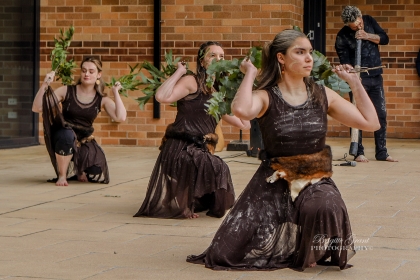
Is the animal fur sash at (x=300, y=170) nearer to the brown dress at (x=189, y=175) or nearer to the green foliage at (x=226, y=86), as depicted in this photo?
the green foliage at (x=226, y=86)

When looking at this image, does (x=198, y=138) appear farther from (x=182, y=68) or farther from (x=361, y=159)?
(x=361, y=159)

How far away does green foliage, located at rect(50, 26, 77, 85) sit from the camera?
10.5 metres

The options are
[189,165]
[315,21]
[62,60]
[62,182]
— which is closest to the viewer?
[189,165]

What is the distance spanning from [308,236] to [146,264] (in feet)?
3.36

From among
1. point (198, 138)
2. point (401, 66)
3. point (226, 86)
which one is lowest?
point (198, 138)

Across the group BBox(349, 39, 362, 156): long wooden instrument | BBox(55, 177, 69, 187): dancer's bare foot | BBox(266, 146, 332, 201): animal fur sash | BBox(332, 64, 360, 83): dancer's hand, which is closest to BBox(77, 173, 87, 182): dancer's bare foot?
BBox(55, 177, 69, 187): dancer's bare foot

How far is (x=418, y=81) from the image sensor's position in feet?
54.5

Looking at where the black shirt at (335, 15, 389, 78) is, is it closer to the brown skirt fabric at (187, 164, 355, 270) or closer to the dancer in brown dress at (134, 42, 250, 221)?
the dancer in brown dress at (134, 42, 250, 221)

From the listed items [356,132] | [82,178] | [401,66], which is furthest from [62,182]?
[401,66]

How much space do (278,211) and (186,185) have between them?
7.27 feet

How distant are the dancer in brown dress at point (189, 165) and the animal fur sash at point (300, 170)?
6.41ft

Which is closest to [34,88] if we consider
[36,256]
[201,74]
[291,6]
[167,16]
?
[167,16]

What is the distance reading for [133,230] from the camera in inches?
292

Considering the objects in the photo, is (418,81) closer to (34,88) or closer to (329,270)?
(34,88)
